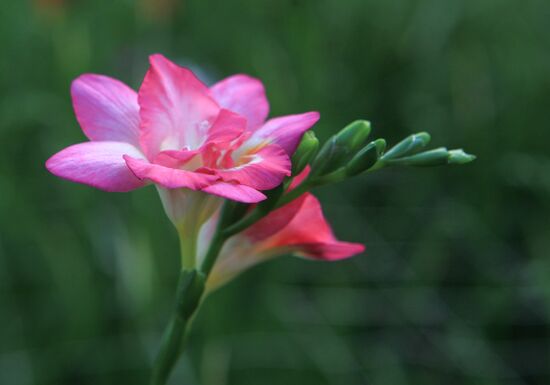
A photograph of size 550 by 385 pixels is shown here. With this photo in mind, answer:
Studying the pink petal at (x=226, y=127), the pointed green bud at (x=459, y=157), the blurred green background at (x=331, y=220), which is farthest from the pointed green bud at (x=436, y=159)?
the blurred green background at (x=331, y=220)

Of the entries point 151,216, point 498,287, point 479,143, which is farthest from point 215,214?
point 479,143

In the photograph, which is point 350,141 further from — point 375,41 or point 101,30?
point 101,30

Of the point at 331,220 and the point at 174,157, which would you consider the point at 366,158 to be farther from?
the point at 331,220

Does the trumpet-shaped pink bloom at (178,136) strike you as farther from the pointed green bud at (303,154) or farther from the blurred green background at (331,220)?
the blurred green background at (331,220)

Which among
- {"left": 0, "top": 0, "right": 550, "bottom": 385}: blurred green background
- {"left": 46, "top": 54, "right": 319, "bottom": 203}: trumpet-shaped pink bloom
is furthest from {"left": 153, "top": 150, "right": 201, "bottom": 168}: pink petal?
{"left": 0, "top": 0, "right": 550, "bottom": 385}: blurred green background

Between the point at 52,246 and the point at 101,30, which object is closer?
the point at 52,246

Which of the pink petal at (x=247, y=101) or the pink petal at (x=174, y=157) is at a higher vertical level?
the pink petal at (x=247, y=101)
